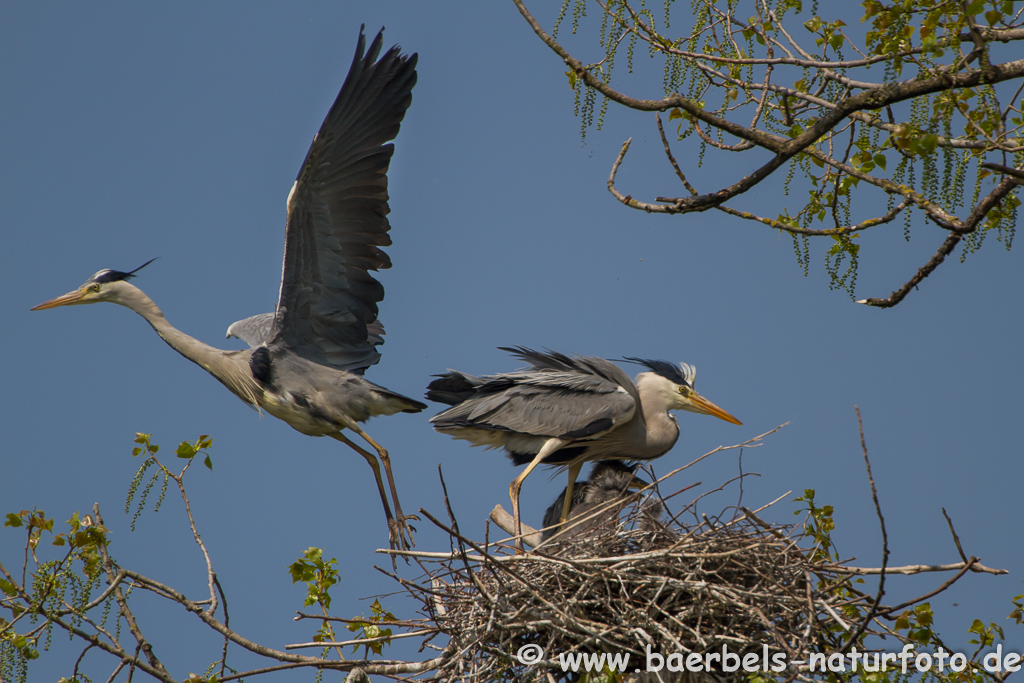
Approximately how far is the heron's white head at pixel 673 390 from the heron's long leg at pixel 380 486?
2.14 metres

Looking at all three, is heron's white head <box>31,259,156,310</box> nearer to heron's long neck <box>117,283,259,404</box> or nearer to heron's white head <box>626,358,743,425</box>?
heron's long neck <box>117,283,259,404</box>

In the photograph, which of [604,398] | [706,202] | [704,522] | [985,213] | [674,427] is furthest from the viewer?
[674,427]

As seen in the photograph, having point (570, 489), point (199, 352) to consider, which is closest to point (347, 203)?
point (199, 352)

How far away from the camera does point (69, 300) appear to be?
705cm

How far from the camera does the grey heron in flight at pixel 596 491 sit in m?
6.32

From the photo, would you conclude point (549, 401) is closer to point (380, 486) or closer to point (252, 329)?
point (380, 486)

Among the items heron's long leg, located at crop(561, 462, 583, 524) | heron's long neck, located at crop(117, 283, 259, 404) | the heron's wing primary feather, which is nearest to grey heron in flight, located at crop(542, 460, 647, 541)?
heron's long leg, located at crop(561, 462, 583, 524)

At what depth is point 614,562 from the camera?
4.71 meters

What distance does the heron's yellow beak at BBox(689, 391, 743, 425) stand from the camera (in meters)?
7.78

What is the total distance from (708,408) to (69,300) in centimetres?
483

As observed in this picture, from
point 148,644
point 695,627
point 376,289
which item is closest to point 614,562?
point 695,627

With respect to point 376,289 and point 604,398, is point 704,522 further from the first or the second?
point 376,289

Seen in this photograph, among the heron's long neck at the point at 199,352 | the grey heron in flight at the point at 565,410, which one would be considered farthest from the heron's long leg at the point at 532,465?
the heron's long neck at the point at 199,352

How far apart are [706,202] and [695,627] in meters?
2.02
